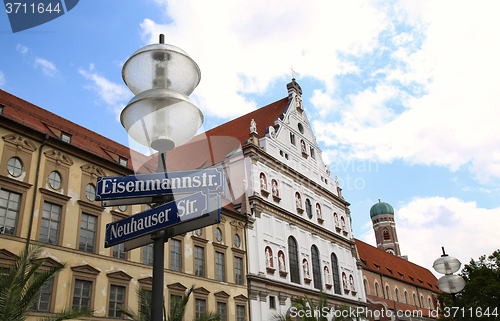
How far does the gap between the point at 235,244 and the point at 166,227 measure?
22.4 m

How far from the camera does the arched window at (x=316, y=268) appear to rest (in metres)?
32.9

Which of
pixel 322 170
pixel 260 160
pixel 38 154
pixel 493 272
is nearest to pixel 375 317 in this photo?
pixel 493 272

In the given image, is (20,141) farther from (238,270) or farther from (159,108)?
(159,108)

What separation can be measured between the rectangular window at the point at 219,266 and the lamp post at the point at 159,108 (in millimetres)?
20202

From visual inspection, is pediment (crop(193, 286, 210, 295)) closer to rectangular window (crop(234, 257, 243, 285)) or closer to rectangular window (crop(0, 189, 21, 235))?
rectangular window (crop(234, 257, 243, 285))

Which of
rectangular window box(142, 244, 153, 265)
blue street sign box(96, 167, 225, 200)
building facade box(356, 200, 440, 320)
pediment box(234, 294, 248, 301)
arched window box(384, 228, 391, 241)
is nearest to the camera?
blue street sign box(96, 167, 225, 200)

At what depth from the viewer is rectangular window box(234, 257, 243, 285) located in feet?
85.1

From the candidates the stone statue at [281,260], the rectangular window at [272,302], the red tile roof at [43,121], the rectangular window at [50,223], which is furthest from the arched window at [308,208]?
the rectangular window at [50,223]

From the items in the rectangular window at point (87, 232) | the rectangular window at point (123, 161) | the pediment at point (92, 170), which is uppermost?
the rectangular window at point (123, 161)

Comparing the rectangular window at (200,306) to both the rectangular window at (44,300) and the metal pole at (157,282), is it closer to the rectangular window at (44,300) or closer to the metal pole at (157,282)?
the rectangular window at (44,300)

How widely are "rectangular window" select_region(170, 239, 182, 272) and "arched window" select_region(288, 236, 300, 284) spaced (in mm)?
10782

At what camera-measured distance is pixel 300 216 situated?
3356cm

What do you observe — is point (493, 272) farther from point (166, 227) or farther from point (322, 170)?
point (166, 227)

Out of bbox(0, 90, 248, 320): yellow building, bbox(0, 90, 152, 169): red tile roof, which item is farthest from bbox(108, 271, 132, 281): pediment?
bbox(0, 90, 152, 169): red tile roof
